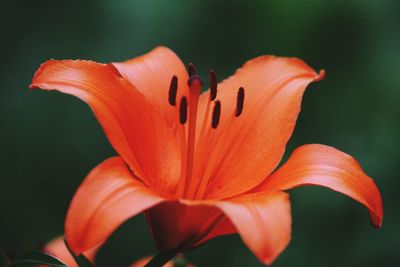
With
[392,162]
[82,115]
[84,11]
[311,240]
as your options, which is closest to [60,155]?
[82,115]

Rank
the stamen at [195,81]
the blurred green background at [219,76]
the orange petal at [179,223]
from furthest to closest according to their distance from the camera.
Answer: the blurred green background at [219,76], the stamen at [195,81], the orange petal at [179,223]

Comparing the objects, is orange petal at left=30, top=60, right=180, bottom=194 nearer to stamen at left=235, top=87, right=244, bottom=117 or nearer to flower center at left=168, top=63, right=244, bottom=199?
flower center at left=168, top=63, right=244, bottom=199

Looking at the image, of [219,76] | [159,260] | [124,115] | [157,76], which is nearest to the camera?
[159,260]

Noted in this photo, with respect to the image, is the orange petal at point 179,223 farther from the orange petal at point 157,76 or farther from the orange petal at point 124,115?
the orange petal at point 157,76

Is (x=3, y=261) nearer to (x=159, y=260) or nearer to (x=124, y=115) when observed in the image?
(x=159, y=260)

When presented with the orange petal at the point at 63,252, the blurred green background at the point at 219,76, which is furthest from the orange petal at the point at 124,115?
the blurred green background at the point at 219,76

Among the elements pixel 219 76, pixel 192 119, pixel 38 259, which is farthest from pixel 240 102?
pixel 219 76

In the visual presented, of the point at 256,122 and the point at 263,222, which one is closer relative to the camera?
the point at 263,222
